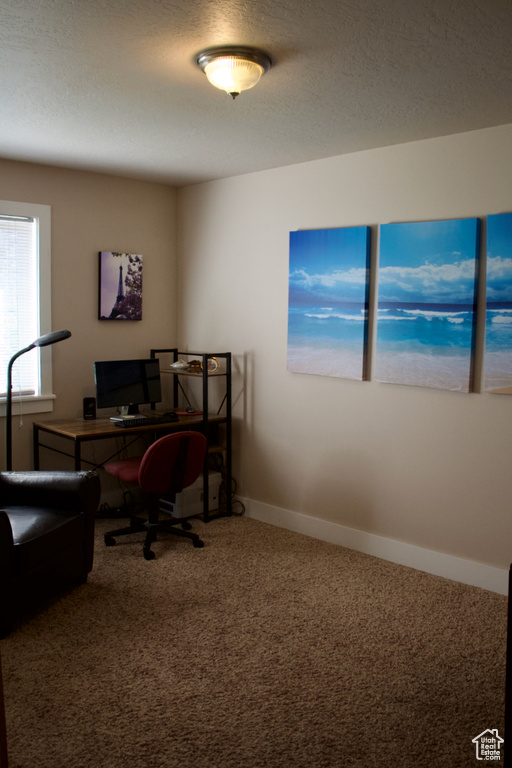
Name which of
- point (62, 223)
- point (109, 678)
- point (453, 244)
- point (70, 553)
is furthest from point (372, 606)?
point (62, 223)

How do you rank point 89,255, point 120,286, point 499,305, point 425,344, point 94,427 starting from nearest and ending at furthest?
point 499,305 < point 425,344 < point 94,427 < point 89,255 < point 120,286

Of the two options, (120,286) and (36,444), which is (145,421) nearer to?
(36,444)

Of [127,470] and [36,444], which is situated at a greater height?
[36,444]

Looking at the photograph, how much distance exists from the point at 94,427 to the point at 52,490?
2.62 feet

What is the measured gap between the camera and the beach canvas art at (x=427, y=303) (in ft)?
11.3

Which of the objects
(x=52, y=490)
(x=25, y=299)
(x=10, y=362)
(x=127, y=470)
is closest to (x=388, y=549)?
(x=127, y=470)

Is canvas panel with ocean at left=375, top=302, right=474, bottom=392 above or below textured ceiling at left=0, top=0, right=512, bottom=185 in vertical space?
below

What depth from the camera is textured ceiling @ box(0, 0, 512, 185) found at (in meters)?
2.10

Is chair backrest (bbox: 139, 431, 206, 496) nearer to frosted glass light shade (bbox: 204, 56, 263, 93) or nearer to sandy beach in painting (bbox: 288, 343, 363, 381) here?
sandy beach in painting (bbox: 288, 343, 363, 381)

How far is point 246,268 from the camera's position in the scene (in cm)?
469

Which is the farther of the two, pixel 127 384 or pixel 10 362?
pixel 127 384

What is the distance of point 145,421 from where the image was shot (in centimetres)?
437

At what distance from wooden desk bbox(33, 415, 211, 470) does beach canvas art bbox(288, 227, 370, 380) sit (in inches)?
35.5

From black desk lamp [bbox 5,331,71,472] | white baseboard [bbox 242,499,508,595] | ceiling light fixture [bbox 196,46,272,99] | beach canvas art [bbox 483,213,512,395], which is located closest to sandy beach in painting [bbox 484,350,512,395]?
beach canvas art [bbox 483,213,512,395]
